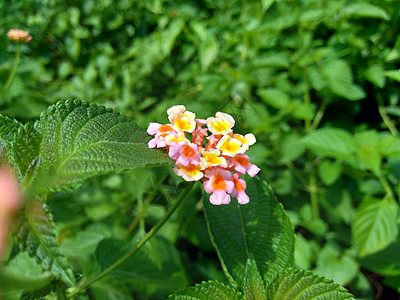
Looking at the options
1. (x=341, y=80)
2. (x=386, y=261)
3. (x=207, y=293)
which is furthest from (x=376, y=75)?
(x=207, y=293)

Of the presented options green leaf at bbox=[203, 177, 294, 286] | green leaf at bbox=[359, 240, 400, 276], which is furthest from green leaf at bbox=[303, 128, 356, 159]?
green leaf at bbox=[203, 177, 294, 286]

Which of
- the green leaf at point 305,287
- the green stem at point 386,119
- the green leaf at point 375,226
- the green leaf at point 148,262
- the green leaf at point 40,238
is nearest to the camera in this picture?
the green leaf at point 40,238

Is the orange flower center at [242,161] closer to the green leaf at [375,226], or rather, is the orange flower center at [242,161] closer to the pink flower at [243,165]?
the pink flower at [243,165]

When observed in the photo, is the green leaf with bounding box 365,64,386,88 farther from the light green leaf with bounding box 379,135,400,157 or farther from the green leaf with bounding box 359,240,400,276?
the green leaf with bounding box 359,240,400,276

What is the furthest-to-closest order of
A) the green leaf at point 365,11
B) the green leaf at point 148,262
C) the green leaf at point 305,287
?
the green leaf at point 365,11
the green leaf at point 148,262
the green leaf at point 305,287

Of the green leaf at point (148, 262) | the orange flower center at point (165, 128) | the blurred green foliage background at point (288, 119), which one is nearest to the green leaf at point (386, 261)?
the blurred green foliage background at point (288, 119)

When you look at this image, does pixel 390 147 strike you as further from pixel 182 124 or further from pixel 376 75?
pixel 182 124
